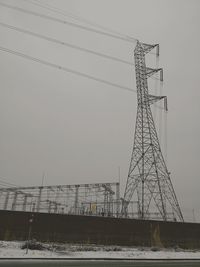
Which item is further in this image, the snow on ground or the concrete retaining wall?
the concrete retaining wall

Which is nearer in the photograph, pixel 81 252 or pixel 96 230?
pixel 81 252

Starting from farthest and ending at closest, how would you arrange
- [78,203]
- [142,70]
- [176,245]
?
[78,203]
[142,70]
[176,245]

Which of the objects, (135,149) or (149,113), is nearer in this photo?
(135,149)

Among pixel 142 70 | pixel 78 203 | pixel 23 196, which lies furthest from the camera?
pixel 23 196

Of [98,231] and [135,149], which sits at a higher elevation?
[135,149]

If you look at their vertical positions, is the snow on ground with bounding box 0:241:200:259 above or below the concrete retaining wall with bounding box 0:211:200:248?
below

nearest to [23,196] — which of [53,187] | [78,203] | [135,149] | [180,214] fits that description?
[53,187]

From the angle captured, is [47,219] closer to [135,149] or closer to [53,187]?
[135,149]

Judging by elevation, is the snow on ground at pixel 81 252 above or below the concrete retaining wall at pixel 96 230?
below

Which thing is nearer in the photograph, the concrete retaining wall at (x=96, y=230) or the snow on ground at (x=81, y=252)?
the snow on ground at (x=81, y=252)

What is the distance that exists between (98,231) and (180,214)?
10266 millimetres

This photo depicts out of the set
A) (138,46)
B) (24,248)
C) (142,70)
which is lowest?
(24,248)

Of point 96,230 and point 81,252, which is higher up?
point 96,230

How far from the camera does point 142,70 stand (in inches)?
1487
